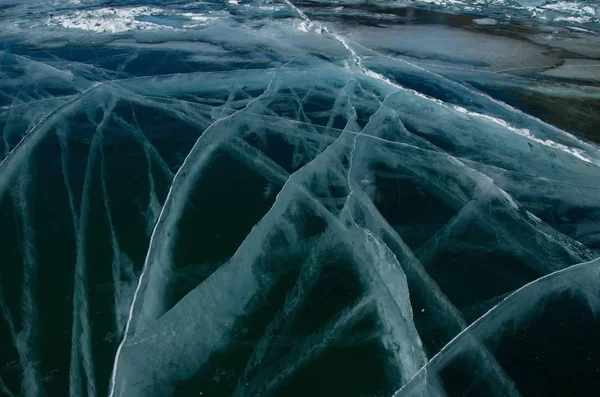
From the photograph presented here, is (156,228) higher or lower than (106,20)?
lower

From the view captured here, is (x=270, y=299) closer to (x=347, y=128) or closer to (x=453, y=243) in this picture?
(x=453, y=243)

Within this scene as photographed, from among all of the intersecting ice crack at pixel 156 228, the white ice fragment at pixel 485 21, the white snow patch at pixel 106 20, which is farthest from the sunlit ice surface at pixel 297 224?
the white ice fragment at pixel 485 21

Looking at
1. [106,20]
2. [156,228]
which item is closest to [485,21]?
[106,20]

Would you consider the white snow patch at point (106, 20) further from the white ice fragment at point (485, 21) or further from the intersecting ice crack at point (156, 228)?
the white ice fragment at point (485, 21)

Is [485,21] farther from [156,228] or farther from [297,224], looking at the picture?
[156,228]

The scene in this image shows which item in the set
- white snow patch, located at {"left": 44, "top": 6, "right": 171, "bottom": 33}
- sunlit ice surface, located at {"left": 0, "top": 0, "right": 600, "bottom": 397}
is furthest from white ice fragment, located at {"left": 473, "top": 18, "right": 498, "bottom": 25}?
white snow patch, located at {"left": 44, "top": 6, "right": 171, "bottom": 33}

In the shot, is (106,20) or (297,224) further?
(106,20)

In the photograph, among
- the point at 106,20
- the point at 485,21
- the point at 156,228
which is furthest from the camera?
the point at 485,21

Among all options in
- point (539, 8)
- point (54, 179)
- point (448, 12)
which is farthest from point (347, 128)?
point (539, 8)

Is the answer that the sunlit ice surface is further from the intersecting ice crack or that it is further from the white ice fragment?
the white ice fragment
